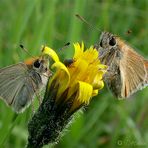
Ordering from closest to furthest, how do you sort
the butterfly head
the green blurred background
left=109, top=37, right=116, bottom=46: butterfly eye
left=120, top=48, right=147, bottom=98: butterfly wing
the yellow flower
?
the yellow flower
the butterfly head
left=109, top=37, right=116, bottom=46: butterfly eye
left=120, top=48, right=147, bottom=98: butterfly wing
the green blurred background

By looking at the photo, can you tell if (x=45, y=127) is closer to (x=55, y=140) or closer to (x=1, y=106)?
(x=55, y=140)

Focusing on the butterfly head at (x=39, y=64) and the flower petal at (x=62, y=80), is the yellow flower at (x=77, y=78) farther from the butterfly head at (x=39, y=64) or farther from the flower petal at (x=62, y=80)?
the butterfly head at (x=39, y=64)

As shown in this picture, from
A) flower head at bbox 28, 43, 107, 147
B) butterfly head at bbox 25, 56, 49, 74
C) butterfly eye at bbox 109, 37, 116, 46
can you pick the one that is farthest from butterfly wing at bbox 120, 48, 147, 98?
flower head at bbox 28, 43, 107, 147

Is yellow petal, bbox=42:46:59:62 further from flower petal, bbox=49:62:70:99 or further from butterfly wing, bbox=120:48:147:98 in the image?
butterfly wing, bbox=120:48:147:98

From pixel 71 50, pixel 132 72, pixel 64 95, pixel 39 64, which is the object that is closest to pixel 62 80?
pixel 64 95

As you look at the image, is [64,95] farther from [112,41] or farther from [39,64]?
[112,41]

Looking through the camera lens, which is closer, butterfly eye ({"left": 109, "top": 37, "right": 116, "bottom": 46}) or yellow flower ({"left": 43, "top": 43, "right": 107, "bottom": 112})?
yellow flower ({"left": 43, "top": 43, "right": 107, "bottom": 112})
